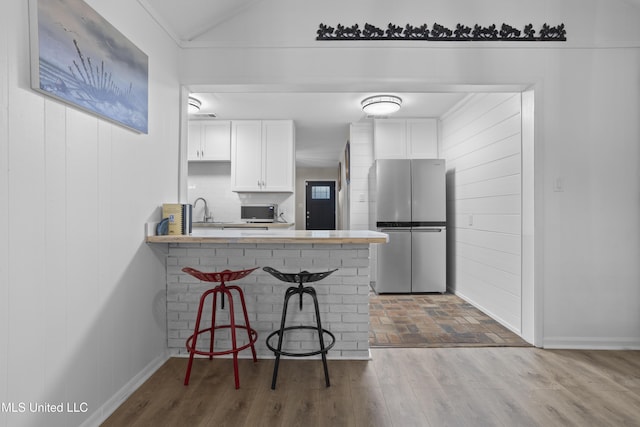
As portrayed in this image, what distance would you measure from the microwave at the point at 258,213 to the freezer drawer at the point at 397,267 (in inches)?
61.6

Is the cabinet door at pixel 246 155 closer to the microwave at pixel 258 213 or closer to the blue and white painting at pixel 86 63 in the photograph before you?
the microwave at pixel 258 213

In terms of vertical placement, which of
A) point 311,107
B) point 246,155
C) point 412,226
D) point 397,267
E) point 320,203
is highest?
point 311,107

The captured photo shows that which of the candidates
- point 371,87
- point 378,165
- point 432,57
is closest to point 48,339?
point 371,87

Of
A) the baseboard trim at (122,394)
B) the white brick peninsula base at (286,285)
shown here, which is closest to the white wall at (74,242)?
the baseboard trim at (122,394)

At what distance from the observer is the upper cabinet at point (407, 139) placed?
473cm

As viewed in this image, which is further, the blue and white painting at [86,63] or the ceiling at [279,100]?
the ceiling at [279,100]

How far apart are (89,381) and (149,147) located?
4.55 feet

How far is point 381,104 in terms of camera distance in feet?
12.3

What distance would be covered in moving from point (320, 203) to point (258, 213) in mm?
5038

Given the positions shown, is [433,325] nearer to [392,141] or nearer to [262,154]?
[392,141]

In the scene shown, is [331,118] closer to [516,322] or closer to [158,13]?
[158,13]

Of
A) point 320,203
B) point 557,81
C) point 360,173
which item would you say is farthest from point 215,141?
point 320,203

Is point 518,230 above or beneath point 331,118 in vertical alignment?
beneath

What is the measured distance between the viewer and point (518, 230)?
2.93 m
